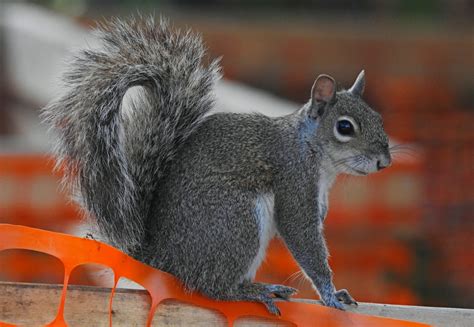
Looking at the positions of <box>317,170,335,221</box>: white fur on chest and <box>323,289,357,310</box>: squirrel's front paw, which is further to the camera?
<box>317,170,335,221</box>: white fur on chest

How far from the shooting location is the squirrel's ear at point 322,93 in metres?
2.64

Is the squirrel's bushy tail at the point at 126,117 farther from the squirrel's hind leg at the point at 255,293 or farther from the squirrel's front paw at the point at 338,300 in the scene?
the squirrel's front paw at the point at 338,300

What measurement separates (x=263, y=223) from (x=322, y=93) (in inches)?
13.9

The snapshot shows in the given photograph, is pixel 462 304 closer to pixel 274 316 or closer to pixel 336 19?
pixel 274 316

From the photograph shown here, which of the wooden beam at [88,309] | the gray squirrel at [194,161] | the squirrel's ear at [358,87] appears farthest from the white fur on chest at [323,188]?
the wooden beam at [88,309]

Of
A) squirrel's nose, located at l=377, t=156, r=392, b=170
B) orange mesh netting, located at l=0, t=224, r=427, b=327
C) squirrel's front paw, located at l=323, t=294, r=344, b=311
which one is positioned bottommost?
orange mesh netting, located at l=0, t=224, r=427, b=327

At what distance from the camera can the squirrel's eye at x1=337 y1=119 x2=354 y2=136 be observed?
264 cm

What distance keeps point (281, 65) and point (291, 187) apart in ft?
21.1

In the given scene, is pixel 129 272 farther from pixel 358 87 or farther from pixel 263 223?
pixel 358 87

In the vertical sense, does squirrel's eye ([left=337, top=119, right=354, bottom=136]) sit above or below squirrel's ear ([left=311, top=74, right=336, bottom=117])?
below

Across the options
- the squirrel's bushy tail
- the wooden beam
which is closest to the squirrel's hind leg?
the wooden beam

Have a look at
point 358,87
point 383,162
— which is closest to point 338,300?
point 383,162

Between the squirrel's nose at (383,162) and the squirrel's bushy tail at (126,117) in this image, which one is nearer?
the squirrel's bushy tail at (126,117)

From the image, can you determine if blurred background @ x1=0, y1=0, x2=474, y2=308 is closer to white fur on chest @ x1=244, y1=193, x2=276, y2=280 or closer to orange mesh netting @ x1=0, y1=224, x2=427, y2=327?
white fur on chest @ x1=244, y1=193, x2=276, y2=280
